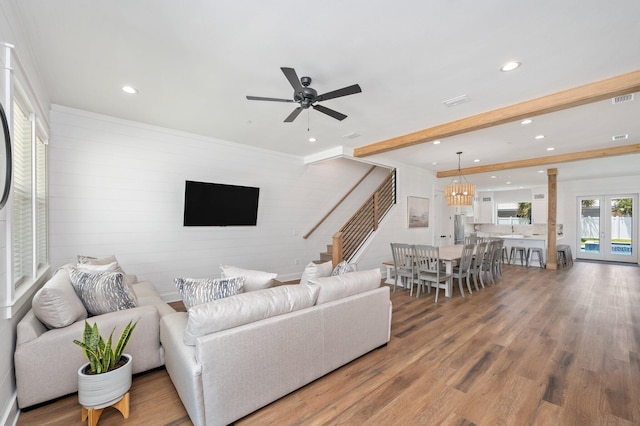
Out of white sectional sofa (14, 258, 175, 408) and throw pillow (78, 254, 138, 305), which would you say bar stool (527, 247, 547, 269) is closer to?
white sectional sofa (14, 258, 175, 408)

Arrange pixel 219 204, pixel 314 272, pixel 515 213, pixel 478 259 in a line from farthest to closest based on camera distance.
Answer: pixel 515 213
pixel 478 259
pixel 219 204
pixel 314 272

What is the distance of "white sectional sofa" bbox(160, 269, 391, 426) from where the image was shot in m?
1.82

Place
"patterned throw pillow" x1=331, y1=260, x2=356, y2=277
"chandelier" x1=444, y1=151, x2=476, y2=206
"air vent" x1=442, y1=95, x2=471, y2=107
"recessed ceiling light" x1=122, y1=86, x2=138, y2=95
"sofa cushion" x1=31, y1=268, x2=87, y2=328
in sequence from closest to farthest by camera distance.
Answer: "sofa cushion" x1=31, y1=268, x2=87, y2=328, "patterned throw pillow" x1=331, y1=260, x2=356, y2=277, "recessed ceiling light" x1=122, y1=86, x2=138, y2=95, "air vent" x1=442, y1=95, x2=471, y2=107, "chandelier" x1=444, y1=151, x2=476, y2=206

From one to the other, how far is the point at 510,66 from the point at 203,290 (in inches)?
136

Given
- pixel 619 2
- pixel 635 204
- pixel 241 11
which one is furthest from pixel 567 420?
pixel 635 204

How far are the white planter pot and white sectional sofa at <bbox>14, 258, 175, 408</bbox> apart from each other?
0.42 m

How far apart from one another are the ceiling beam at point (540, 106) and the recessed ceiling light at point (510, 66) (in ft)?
3.14

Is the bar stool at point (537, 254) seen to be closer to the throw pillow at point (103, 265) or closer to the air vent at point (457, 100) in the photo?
the air vent at point (457, 100)

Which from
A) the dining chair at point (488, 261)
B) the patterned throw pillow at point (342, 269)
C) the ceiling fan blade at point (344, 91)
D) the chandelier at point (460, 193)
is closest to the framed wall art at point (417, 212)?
the chandelier at point (460, 193)

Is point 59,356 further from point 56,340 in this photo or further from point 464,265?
point 464,265

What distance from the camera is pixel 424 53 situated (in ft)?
8.10

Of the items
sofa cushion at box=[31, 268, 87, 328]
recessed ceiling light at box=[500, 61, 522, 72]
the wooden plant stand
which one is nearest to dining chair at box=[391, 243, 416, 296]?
recessed ceiling light at box=[500, 61, 522, 72]

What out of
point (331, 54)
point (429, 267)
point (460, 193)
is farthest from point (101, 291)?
point (460, 193)

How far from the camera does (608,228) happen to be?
9242 millimetres
